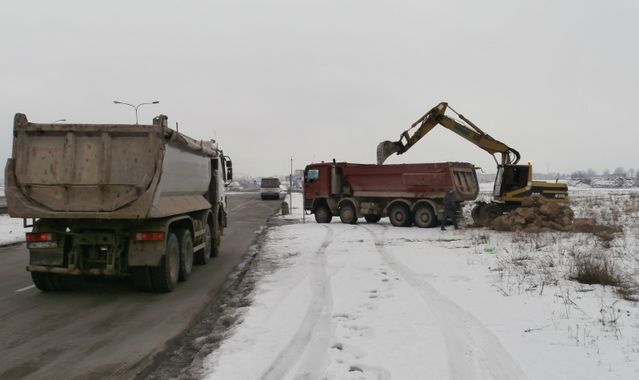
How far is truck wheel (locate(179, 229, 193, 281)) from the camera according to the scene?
9281 millimetres

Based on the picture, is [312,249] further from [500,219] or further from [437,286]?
[500,219]

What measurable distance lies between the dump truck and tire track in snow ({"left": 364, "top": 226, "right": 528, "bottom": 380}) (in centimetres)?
459

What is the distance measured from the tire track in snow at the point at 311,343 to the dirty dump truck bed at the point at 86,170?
117 inches

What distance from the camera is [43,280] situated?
8367 mm

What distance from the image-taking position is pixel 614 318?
6.00 m

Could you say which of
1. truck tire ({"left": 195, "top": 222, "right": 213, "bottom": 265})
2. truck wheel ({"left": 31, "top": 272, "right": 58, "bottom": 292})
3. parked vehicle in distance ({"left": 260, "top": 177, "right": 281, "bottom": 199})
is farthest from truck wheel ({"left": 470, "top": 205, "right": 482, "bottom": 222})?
parked vehicle in distance ({"left": 260, "top": 177, "right": 281, "bottom": 199})

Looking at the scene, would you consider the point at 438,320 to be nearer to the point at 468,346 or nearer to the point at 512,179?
the point at 468,346

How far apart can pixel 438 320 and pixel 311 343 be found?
182 cm

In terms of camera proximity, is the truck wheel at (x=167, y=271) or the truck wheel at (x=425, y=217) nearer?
the truck wheel at (x=167, y=271)

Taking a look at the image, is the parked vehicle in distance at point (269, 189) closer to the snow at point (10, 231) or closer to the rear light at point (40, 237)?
the snow at point (10, 231)

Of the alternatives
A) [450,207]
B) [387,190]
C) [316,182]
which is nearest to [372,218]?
[387,190]

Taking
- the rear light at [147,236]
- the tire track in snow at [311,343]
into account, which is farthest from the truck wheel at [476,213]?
the rear light at [147,236]

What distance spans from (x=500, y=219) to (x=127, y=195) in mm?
14509

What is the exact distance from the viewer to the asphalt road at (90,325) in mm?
5091
